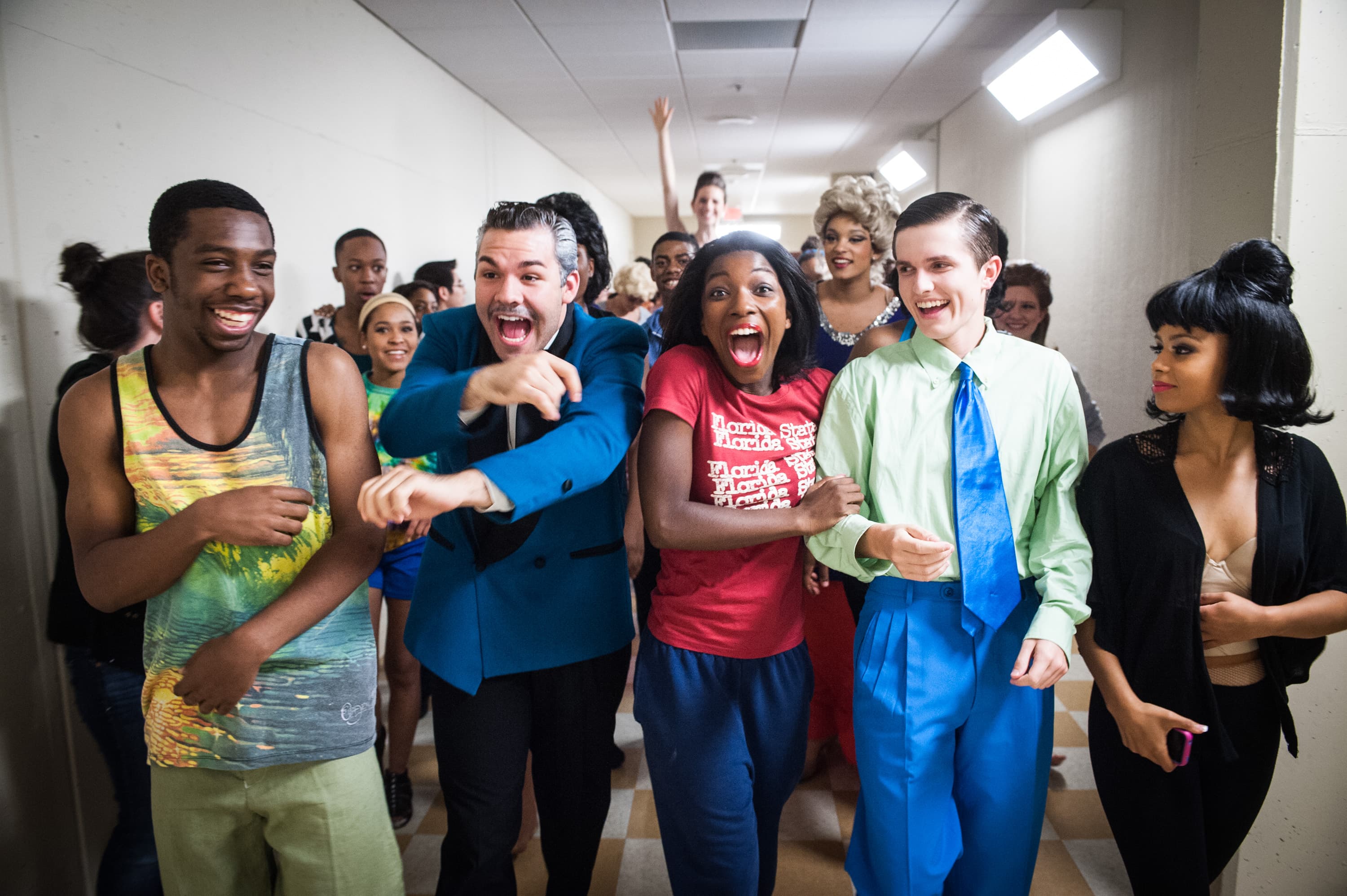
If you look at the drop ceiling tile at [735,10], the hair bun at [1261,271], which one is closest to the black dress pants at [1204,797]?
the hair bun at [1261,271]

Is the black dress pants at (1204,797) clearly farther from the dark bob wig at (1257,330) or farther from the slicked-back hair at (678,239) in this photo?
the slicked-back hair at (678,239)

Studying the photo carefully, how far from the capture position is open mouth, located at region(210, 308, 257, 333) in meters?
1.26

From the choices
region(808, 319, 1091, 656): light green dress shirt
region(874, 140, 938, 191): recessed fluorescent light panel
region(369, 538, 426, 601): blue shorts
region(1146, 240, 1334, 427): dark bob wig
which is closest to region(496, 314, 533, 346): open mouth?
region(808, 319, 1091, 656): light green dress shirt

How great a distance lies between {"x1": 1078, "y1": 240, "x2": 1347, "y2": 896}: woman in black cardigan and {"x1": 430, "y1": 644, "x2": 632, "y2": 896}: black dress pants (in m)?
1.00

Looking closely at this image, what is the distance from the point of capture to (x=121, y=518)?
129 cm

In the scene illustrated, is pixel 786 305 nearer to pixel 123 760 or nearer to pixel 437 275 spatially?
pixel 123 760

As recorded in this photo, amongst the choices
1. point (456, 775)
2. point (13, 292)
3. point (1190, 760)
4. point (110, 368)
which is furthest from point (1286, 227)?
point (13, 292)

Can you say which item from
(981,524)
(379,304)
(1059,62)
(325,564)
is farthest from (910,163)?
(325,564)

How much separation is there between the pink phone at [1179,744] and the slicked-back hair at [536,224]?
1426 mm

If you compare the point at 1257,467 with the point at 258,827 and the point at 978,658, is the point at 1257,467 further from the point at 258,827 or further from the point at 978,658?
the point at 258,827

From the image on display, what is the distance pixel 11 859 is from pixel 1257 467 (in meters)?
2.84

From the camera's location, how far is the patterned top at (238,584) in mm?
1272

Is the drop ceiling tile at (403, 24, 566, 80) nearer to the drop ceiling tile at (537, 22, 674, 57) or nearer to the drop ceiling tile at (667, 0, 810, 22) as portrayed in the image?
the drop ceiling tile at (537, 22, 674, 57)

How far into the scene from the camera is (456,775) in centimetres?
154
